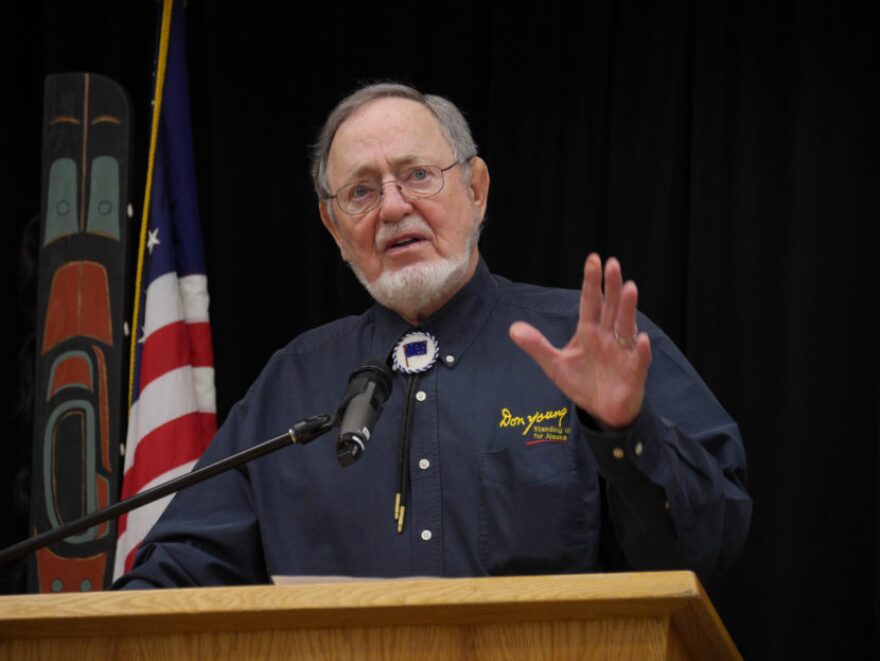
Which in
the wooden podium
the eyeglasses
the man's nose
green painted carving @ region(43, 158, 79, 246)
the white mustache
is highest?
green painted carving @ region(43, 158, 79, 246)

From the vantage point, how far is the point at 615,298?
1639 millimetres

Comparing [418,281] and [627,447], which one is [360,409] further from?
[418,281]

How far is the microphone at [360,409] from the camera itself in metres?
1.67

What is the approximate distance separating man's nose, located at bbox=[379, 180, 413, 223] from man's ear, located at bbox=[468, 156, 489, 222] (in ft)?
0.70

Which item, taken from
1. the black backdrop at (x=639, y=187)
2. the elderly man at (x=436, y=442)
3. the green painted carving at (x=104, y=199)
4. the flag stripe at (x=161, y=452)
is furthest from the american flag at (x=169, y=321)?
the elderly man at (x=436, y=442)

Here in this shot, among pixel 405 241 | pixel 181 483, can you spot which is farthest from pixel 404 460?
pixel 181 483

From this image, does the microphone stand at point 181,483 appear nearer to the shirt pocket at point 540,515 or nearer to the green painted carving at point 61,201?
the shirt pocket at point 540,515

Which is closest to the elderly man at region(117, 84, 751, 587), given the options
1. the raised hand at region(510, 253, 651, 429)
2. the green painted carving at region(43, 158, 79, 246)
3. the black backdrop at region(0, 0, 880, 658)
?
the raised hand at region(510, 253, 651, 429)

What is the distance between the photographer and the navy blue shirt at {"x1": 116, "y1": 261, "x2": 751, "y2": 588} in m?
2.26

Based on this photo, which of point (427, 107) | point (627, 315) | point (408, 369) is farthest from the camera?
point (427, 107)

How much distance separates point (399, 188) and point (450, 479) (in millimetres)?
637

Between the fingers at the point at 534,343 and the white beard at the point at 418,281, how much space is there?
906mm

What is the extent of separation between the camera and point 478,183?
2.80 metres

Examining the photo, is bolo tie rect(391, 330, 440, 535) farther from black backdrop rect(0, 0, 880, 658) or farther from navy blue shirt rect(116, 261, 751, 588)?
black backdrop rect(0, 0, 880, 658)
